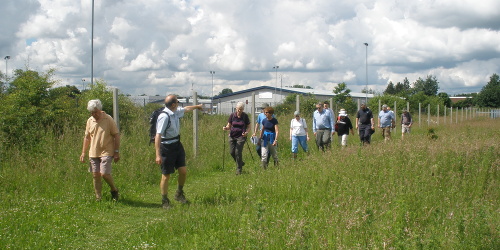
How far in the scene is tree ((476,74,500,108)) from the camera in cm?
9756

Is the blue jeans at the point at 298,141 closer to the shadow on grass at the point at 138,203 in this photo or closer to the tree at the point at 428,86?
the shadow on grass at the point at 138,203

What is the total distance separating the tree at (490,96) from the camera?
97.6 m

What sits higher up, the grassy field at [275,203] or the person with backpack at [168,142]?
the person with backpack at [168,142]

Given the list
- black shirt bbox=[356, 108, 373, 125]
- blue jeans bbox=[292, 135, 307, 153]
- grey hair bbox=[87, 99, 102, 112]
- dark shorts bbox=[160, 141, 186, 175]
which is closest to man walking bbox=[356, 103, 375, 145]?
black shirt bbox=[356, 108, 373, 125]

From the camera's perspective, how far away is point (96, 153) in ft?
25.7

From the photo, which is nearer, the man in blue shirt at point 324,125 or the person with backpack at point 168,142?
the person with backpack at point 168,142

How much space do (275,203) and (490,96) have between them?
104 m

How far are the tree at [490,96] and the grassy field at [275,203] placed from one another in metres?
98.3

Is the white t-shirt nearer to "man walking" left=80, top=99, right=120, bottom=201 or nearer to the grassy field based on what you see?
the grassy field

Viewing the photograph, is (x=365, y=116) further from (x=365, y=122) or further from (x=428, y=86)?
(x=428, y=86)

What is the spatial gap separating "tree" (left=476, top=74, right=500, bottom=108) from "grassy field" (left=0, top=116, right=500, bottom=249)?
9827cm

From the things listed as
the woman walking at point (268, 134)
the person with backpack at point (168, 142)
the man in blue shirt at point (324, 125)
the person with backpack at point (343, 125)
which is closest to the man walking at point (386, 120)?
the person with backpack at point (343, 125)

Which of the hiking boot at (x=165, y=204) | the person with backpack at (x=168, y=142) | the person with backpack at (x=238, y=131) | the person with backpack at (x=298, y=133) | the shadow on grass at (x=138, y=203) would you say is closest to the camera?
the person with backpack at (x=168, y=142)

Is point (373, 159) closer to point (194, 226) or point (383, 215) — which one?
point (383, 215)
